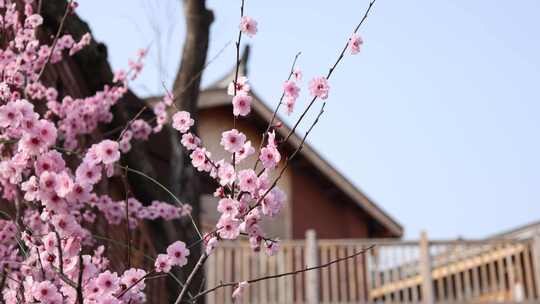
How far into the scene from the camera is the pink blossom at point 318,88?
308 centimetres

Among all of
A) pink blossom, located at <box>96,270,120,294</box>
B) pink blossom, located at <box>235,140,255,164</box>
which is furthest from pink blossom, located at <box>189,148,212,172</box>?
pink blossom, located at <box>96,270,120,294</box>

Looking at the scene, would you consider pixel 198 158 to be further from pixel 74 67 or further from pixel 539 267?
pixel 539 267

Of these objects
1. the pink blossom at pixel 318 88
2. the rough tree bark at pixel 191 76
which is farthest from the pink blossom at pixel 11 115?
the rough tree bark at pixel 191 76

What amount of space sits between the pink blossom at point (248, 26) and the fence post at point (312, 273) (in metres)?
8.39

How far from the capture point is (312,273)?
11.4 metres

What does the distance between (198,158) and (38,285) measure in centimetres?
76

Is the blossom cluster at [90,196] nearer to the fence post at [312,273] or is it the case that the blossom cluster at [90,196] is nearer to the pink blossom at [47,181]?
the pink blossom at [47,181]

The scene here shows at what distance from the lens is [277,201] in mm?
2865

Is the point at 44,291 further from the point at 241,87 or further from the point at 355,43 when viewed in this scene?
the point at 355,43

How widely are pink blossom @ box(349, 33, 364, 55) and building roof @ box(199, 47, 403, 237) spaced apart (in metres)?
7.83

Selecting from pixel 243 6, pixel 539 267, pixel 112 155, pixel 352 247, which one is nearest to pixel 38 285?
pixel 112 155

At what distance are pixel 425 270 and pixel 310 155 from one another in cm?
442

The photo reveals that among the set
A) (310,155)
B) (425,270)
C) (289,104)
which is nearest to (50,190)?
(289,104)

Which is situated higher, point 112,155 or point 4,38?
point 4,38
